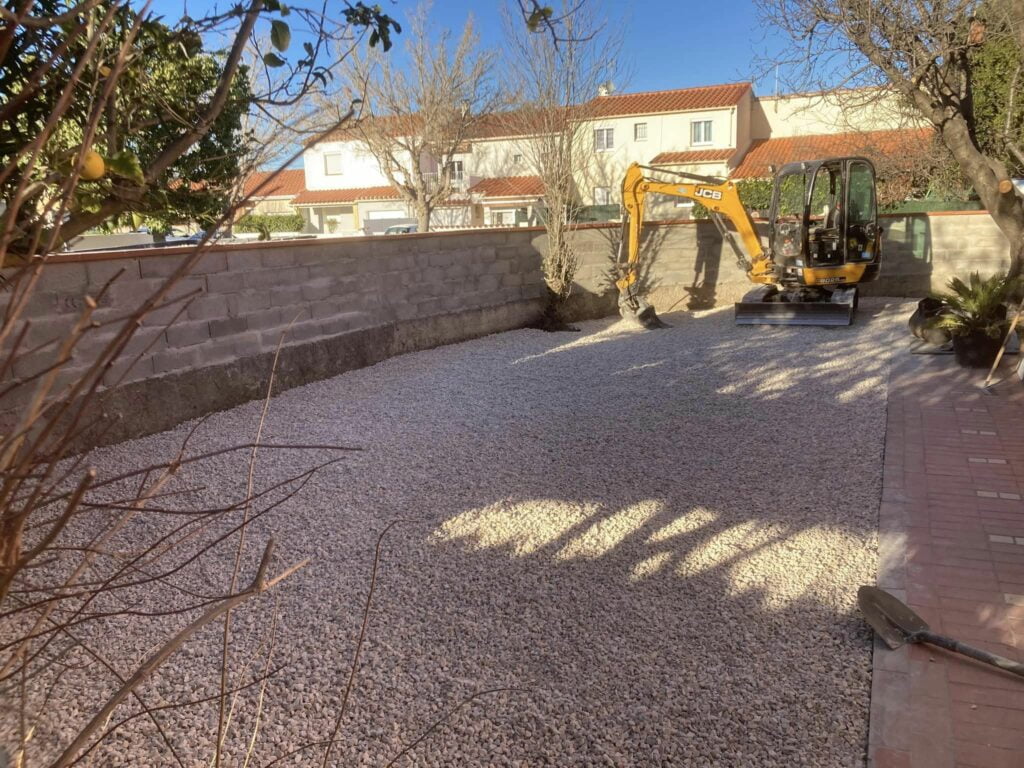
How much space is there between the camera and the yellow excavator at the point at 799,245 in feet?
37.2

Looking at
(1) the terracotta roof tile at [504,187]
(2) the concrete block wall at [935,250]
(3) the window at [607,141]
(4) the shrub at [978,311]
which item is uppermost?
(3) the window at [607,141]

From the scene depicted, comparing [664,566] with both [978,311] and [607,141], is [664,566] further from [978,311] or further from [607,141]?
[607,141]

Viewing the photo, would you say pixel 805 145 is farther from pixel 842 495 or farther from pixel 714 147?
pixel 842 495

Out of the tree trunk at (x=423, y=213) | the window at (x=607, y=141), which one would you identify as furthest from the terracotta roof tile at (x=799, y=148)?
the tree trunk at (x=423, y=213)

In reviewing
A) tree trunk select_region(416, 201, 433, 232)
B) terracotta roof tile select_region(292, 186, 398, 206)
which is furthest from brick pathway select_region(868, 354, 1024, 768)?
terracotta roof tile select_region(292, 186, 398, 206)

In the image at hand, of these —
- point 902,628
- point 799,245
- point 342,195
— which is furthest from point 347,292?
point 342,195

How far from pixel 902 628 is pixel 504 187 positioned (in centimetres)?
3074

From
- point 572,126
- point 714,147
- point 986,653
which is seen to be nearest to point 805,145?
point 714,147

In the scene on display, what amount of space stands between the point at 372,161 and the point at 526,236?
98.4 feet

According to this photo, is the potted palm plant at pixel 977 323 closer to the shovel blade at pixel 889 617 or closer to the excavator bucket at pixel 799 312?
the excavator bucket at pixel 799 312

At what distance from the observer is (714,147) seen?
109ft

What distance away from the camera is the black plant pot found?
8.10 meters

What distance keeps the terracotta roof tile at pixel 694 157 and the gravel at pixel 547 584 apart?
1044 inches

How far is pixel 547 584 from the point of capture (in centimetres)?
381
